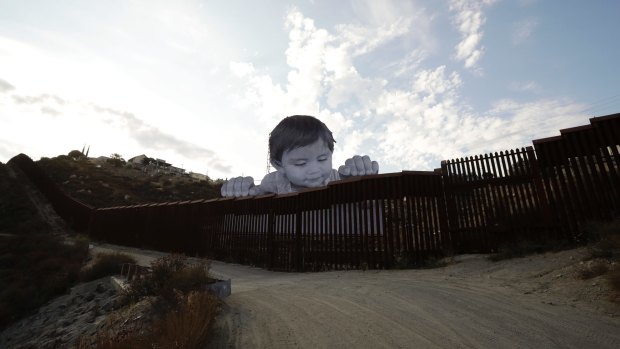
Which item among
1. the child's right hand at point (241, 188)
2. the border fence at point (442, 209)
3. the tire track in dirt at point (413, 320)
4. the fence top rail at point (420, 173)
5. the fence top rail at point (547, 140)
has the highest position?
the child's right hand at point (241, 188)

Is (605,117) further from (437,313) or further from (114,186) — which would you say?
(114,186)

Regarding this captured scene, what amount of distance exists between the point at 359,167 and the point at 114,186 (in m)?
39.3

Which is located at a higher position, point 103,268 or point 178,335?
point 103,268

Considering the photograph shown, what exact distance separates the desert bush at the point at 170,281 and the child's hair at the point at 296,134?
10045 millimetres

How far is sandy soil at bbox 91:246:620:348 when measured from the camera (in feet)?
11.2

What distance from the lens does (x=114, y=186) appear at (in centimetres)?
4153

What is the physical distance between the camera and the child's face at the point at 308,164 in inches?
607

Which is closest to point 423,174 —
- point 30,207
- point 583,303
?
point 583,303

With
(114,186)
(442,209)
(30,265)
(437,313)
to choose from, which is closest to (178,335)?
(437,313)

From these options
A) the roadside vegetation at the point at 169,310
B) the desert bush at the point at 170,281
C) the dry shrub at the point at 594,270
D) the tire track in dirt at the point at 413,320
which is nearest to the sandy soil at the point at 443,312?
the tire track in dirt at the point at 413,320

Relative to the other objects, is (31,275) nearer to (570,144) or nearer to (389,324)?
(389,324)

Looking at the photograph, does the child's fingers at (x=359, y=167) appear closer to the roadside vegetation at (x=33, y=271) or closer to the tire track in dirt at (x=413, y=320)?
the tire track in dirt at (x=413, y=320)

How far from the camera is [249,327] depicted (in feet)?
13.4

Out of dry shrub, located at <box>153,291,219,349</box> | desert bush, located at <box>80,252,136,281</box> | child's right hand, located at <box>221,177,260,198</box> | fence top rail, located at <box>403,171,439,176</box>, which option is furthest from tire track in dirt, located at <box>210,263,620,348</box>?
child's right hand, located at <box>221,177,260,198</box>
